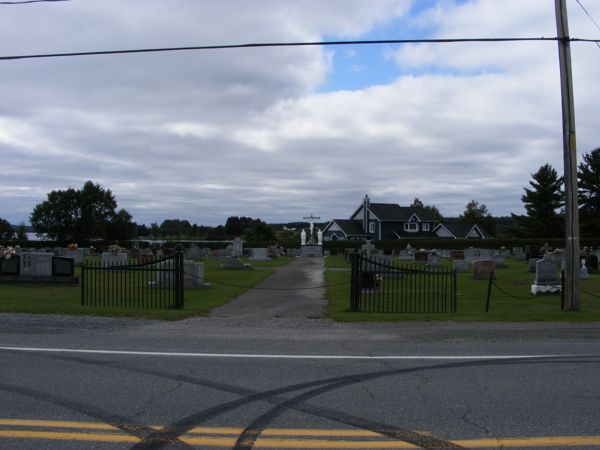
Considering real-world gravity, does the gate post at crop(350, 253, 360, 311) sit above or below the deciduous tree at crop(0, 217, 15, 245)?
below

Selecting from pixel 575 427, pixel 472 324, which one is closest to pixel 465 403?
pixel 575 427

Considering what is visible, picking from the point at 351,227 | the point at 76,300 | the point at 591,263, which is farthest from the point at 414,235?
the point at 76,300

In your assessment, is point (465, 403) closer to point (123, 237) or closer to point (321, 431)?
point (321, 431)

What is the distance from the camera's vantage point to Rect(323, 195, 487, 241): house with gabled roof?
8838 cm

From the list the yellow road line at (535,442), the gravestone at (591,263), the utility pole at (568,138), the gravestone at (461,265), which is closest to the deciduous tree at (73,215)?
the gravestone at (461,265)

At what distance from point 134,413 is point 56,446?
91cm

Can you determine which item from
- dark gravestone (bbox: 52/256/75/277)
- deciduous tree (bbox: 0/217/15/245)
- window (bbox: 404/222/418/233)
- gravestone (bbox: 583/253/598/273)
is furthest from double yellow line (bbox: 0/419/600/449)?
window (bbox: 404/222/418/233)

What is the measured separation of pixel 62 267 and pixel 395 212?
72415mm

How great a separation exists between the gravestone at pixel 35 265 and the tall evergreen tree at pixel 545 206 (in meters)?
66.7

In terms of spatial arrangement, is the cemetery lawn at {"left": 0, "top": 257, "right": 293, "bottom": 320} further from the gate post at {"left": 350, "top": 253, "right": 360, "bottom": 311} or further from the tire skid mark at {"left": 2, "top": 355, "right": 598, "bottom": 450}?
the tire skid mark at {"left": 2, "top": 355, "right": 598, "bottom": 450}

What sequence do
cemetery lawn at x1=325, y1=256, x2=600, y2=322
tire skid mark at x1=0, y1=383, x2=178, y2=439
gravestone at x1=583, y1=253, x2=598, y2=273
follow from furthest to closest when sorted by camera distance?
gravestone at x1=583, y1=253, x2=598, y2=273, cemetery lawn at x1=325, y1=256, x2=600, y2=322, tire skid mark at x1=0, y1=383, x2=178, y2=439

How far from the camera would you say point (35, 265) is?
22.4m

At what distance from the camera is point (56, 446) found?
14.7 feet

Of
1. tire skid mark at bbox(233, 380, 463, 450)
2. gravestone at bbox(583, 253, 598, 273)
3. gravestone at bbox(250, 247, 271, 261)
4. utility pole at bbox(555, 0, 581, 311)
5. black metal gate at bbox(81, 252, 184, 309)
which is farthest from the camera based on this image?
gravestone at bbox(250, 247, 271, 261)
